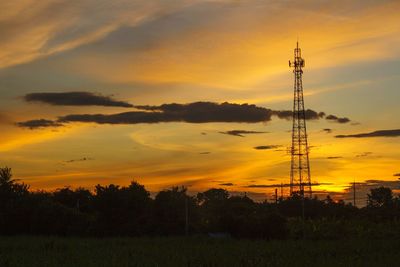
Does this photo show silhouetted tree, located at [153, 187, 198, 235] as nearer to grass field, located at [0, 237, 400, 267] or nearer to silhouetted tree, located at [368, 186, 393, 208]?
grass field, located at [0, 237, 400, 267]

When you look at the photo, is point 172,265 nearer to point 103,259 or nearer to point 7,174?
point 103,259

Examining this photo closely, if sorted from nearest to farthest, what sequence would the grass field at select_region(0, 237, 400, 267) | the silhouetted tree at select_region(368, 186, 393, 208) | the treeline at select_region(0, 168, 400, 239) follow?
the grass field at select_region(0, 237, 400, 267)
the treeline at select_region(0, 168, 400, 239)
the silhouetted tree at select_region(368, 186, 393, 208)

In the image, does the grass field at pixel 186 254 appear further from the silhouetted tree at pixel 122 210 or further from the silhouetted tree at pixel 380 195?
the silhouetted tree at pixel 380 195

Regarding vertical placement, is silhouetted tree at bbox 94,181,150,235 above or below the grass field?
above

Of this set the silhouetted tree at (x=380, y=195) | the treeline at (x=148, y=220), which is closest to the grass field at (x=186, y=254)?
the treeline at (x=148, y=220)

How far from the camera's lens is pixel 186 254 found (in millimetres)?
29625

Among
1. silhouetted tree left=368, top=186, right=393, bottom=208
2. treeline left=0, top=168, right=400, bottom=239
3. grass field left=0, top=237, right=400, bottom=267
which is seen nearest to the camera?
grass field left=0, top=237, right=400, bottom=267

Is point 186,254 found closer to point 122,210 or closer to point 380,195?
point 122,210

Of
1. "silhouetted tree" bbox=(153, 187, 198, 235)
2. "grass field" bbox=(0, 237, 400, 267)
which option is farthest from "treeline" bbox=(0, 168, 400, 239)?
"grass field" bbox=(0, 237, 400, 267)

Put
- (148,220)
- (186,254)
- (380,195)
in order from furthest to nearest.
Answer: (380,195) → (148,220) → (186,254)

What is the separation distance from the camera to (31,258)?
26297 mm

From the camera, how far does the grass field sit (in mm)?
25062

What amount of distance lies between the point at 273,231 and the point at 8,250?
2231 cm

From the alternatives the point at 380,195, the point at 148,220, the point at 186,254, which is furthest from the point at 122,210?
the point at 380,195
